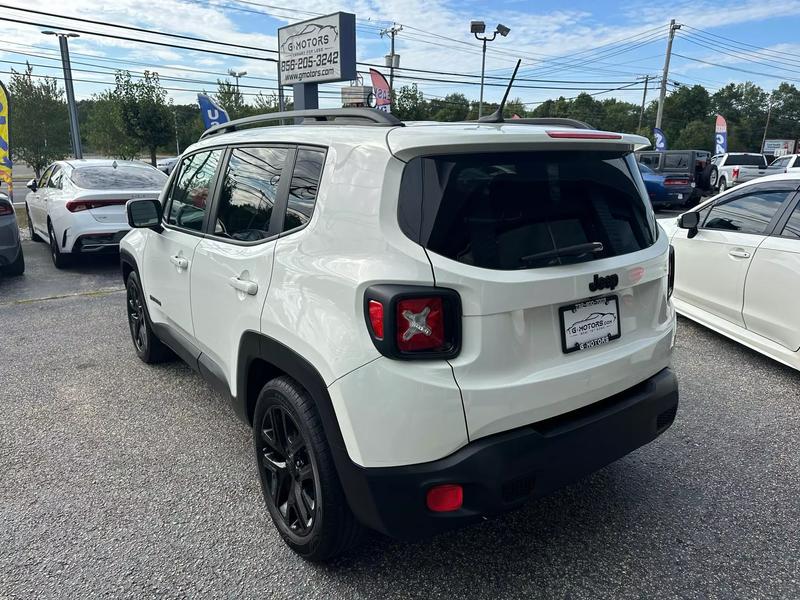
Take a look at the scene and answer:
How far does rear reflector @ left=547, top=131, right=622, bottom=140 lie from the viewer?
2.15 metres

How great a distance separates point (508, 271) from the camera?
1.93 m

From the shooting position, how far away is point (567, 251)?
2.08 meters

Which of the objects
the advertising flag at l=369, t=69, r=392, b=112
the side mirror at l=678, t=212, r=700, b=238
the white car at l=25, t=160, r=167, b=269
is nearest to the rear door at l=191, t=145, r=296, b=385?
the side mirror at l=678, t=212, r=700, b=238

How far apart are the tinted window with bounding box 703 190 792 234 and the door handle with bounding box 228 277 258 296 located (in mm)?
4182

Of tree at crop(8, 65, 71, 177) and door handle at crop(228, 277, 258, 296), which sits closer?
door handle at crop(228, 277, 258, 296)

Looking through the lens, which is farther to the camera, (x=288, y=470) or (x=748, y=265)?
(x=748, y=265)

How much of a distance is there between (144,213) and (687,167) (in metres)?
17.5

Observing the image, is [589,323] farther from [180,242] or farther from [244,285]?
[180,242]

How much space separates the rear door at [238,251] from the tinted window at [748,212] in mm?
4060

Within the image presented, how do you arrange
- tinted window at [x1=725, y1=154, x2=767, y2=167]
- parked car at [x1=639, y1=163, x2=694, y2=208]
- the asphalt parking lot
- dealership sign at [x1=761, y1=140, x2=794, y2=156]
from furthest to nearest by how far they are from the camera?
dealership sign at [x1=761, y1=140, x2=794, y2=156] → tinted window at [x1=725, y1=154, x2=767, y2=167] → parked car at [x1=639, y1=163, x2=694, y2=208] → the asphalt parking lot

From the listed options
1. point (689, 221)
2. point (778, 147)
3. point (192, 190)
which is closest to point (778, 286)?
point (689, 221)

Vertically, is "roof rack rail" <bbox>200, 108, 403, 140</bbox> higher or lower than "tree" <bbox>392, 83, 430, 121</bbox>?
lower

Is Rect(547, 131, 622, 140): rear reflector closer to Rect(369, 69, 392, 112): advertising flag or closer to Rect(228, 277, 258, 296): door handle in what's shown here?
Rect(228, 277, 258, 296): door handle

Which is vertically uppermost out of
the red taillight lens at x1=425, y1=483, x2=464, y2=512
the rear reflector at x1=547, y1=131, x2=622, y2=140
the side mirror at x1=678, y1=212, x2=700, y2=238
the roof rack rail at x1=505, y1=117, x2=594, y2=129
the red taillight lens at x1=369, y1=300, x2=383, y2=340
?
the roof rack rail at x1=505, y1=117, x2=594, y2=129
